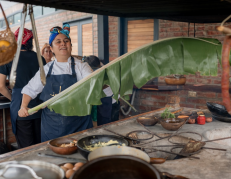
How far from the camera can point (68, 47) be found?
103 inches

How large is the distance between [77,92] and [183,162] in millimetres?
872

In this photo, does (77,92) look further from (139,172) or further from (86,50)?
(86,50)

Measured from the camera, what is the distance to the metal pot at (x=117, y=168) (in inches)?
38.7

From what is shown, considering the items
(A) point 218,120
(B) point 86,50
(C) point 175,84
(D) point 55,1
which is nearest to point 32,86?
(D) point 55,1

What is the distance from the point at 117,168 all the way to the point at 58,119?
1564 millimetres

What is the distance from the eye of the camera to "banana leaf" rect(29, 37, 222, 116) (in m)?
1.55

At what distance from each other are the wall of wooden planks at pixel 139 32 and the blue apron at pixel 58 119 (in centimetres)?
301

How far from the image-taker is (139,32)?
5309 mm

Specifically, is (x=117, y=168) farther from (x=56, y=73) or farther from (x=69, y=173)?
(x=56, y=73)

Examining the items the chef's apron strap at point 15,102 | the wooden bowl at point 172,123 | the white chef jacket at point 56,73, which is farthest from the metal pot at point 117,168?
the chef's apron strap at point 15,102

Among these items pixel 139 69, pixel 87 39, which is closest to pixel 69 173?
pixel 139 69

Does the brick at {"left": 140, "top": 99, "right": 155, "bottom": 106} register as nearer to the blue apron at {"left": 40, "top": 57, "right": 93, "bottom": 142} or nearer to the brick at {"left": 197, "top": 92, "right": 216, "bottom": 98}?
the brick at {"left": 197, "top": 92, "right": 216, "bottom": 98}

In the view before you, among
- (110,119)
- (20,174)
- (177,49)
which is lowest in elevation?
(110,119)

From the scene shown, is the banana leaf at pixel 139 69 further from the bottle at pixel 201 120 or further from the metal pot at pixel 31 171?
the bottle at pixel 201 120
